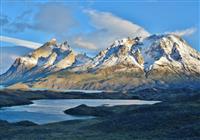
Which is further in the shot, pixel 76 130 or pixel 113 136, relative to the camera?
pixel 76 130

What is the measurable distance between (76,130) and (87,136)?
450 inches

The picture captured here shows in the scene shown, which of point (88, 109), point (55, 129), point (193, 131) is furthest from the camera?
point (88, 109)

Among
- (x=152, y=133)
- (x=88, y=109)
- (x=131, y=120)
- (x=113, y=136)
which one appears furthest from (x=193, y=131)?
A: (x=88, y=109)

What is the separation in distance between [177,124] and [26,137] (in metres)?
25.9

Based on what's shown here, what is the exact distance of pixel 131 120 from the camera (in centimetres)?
8631

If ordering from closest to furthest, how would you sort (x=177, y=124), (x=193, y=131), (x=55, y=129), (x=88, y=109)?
(x=193, y=131) → (x=177, y=124) → (x=55, y=129) → (x=88, y=109)

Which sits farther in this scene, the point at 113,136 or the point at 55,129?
the point at 55,129

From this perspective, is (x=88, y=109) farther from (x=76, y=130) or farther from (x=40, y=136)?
(x=40, y=136)

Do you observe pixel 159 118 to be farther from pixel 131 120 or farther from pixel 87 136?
pixel 87 136

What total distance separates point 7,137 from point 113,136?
17.1 m

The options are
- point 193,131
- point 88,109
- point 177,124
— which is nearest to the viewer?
point 193,131

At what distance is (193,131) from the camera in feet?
221

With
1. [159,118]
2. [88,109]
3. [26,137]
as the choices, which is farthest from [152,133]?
[88,109]

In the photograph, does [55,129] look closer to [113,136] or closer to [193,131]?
[113,136]
